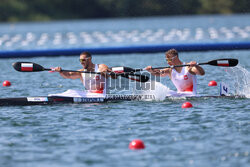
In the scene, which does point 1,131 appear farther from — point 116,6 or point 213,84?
point 116,6

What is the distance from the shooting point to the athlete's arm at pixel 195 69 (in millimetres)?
12414

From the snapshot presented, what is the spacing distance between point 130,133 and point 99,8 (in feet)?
247

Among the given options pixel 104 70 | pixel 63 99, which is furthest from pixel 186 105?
pixel 63 99

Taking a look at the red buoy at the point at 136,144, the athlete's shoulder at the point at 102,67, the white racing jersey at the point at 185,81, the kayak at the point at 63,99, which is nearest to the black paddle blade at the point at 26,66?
the kayak at the point at 63,99

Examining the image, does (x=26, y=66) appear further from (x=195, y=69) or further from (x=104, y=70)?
(x=195, y=69)

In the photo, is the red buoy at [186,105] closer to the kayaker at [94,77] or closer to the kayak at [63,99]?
the kayak at [63,99]

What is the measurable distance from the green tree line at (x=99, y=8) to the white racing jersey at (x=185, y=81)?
57332 millimetres

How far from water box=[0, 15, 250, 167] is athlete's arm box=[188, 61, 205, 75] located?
0.73 metres

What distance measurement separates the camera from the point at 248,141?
8484mm

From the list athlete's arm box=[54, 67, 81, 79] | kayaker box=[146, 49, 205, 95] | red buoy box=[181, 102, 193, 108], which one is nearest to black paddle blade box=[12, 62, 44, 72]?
athlete's arm box=[54, 67, 81, 79]

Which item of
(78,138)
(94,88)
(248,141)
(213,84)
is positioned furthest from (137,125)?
(213,84)

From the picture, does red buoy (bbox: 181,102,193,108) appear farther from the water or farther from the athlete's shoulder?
the athlete's shoulder

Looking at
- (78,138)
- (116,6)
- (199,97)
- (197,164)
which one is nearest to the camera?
(197,164)

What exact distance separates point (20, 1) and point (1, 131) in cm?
7290
